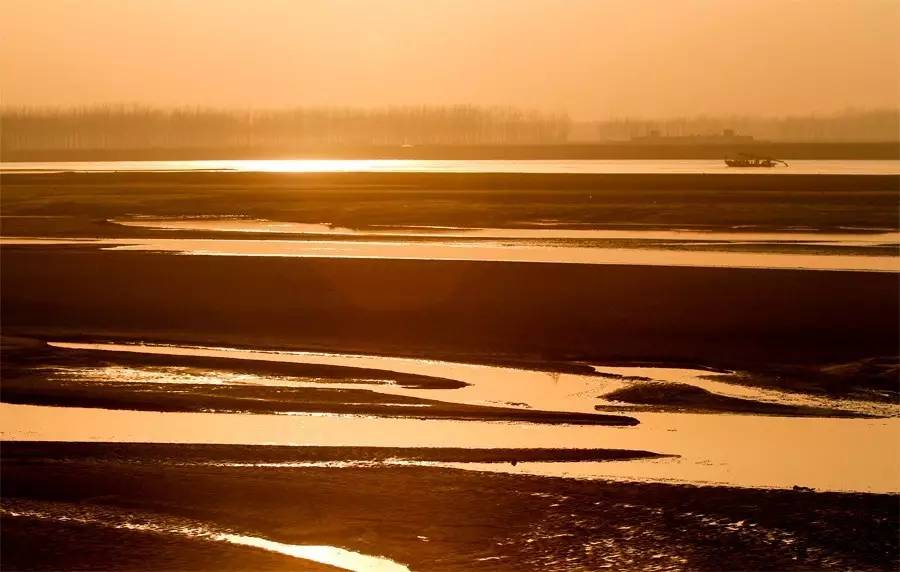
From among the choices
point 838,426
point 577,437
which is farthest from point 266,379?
point 838,426

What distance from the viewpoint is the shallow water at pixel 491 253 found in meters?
29.5

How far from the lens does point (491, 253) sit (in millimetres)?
32094

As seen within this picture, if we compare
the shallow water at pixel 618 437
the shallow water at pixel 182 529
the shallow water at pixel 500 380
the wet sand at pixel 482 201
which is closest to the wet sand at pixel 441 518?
the shallow water at pixel 182 529

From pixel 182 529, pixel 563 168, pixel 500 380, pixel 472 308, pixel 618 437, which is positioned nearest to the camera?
pixel 182 529

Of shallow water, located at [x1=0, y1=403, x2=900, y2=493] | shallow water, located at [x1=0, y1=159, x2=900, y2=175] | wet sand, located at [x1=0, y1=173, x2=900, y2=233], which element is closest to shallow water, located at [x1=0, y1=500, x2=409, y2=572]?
shallow water, located at [x1=0, y1=403, x2=900, y2=493]

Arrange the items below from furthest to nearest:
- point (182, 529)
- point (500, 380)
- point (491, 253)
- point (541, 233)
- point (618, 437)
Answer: point (541, 233) → point (491, 253) → point (500, 380) → point (618, 437) → point (182, 529)

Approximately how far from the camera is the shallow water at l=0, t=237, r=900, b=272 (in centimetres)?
2946

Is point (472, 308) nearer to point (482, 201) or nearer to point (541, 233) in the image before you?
point (541, 233)

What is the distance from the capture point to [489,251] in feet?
107

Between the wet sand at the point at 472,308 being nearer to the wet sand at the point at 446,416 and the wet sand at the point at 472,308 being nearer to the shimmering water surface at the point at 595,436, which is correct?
the wet sand at the point at 446,416

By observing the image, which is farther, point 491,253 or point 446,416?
point 491,253

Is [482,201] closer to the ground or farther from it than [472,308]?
farther from it

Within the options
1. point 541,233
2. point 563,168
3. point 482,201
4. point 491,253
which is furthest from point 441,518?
point 563,168

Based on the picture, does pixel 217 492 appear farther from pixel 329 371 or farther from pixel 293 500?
pixel 329 371
